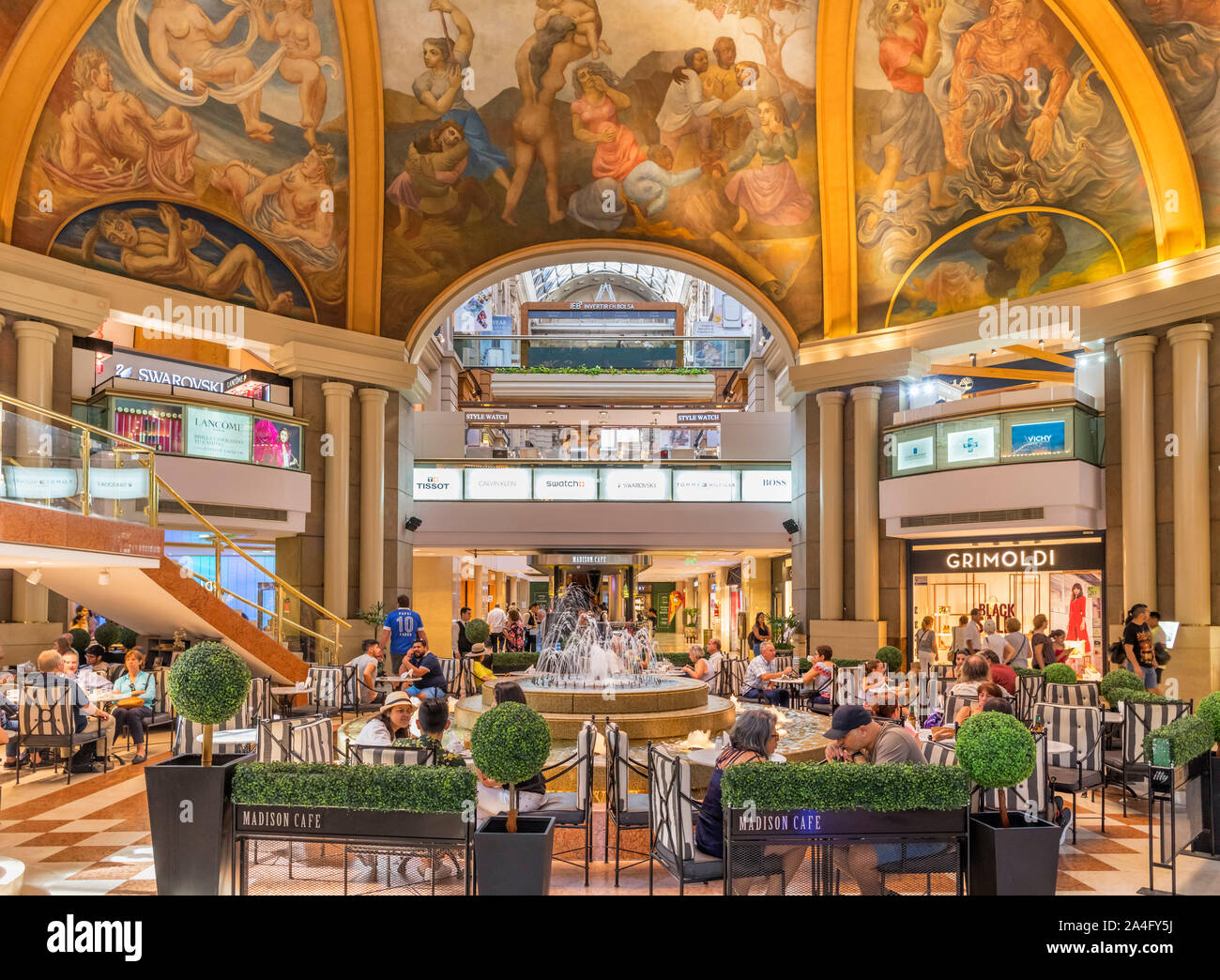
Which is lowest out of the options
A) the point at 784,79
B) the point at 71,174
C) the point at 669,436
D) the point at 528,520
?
the point at 528,520

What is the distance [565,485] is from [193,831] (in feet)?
52.7

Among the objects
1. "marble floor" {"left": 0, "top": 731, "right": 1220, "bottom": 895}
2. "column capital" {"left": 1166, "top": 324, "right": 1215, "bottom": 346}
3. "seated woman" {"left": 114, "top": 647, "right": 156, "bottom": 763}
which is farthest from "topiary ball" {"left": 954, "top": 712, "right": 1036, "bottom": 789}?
"column capital" {"left": 1166, "top": 324, "right": 1215, "bottom": 346}

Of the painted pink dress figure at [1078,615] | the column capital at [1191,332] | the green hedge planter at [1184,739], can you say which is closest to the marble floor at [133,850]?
the green hedge planter at [1184,739]

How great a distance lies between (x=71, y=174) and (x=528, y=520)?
10904mm

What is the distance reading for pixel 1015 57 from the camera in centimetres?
1384

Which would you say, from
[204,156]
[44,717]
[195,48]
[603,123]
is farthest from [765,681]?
[195,48]

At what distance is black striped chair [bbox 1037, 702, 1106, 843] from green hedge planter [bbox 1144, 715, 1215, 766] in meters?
1.08

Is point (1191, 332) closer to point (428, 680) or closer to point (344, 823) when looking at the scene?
point (428, 680)

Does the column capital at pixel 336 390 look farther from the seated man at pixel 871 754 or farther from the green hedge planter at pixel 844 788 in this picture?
the green hedge planter at pixel 844 788

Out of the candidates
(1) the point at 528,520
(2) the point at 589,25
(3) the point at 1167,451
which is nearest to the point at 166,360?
(1) the point at 528,520

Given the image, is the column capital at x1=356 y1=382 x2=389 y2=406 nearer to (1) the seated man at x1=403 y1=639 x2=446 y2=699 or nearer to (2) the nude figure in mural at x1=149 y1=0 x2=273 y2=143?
(2) the nude figure in mural at x1=149 y1=0 x2=273 y2=143
